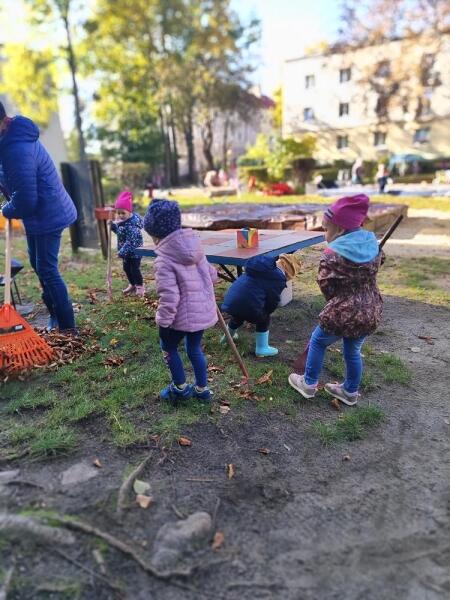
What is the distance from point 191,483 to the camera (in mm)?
2484

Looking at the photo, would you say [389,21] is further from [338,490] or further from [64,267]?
[338,490]

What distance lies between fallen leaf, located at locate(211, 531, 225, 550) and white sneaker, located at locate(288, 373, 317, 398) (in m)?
1.44

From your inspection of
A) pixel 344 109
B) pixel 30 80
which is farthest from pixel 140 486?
pixel 344 109

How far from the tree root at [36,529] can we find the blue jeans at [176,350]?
1.29 m

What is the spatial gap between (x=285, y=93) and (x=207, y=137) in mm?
8617

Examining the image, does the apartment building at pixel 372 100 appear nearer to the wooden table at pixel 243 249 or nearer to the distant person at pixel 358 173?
the distant person at pixel 358 173

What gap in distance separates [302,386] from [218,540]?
59.6 inches

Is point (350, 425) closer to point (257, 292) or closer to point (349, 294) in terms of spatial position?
point (349, 294)

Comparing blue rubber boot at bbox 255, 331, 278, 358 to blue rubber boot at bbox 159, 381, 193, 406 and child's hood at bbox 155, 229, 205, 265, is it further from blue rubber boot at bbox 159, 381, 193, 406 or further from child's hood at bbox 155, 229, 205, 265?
child's hood at bbox 155, 229, 205, 265

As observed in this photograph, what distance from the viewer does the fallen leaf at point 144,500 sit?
2.29 meters

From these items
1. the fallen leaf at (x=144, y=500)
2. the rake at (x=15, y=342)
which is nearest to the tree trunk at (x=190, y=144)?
the rake at (x=15, y=342)

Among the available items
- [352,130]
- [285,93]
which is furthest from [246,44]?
[352,130]

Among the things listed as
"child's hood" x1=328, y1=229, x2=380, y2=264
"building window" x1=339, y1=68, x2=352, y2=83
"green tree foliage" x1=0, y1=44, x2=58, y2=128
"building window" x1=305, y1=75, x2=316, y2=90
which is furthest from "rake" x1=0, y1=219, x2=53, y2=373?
"building window" x1=305, y1=75, x2=316, y2=90

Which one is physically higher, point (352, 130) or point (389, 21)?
point (389, 21)
